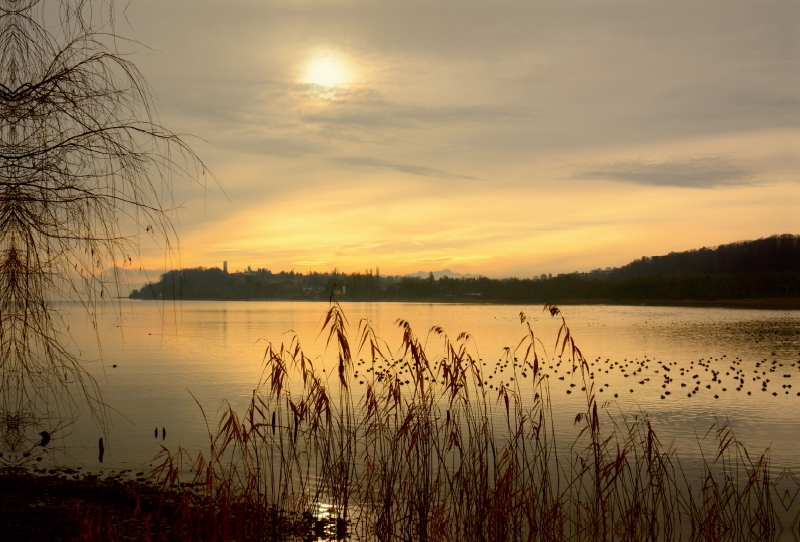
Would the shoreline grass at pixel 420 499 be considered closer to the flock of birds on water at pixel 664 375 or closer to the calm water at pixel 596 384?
the calm water at pixel 596 384

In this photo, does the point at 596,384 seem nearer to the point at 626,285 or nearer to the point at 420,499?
Result: the point at 420,499

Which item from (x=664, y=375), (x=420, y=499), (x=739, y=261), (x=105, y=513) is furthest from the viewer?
(x=739, y=261)

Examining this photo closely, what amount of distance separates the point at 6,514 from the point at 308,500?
3.38 m

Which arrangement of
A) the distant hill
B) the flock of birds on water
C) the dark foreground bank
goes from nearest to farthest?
the dark foreground bank < the flock of birds on water < the distant hill

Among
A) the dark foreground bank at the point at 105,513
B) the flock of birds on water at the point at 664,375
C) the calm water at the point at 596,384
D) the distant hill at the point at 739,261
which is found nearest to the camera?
the dark foreground bank at the point at 105,513

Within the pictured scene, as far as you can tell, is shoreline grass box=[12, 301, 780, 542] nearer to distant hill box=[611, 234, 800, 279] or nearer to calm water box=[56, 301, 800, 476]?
calm water box=[56, 301, 800, 476]

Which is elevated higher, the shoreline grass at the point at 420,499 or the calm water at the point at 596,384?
the shoreline grass at the point at 420,499

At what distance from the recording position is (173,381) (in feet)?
61.8

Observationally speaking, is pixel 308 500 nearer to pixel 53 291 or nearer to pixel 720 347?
pixel 53 291

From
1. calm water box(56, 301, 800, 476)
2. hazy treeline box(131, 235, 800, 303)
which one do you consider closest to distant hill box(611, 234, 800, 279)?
hazy treeline box(131, 235, 800, 303)

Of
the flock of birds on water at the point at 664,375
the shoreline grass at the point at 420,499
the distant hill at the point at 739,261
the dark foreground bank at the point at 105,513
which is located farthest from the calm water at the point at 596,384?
the distant hill at the point at 739,261

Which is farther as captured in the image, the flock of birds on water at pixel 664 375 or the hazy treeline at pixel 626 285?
the hazy treeline at pixel 626 285

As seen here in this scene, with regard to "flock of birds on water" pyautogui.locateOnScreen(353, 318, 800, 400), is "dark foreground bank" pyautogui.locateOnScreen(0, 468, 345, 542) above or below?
above

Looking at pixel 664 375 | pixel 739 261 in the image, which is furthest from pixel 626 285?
pixel 664 375
